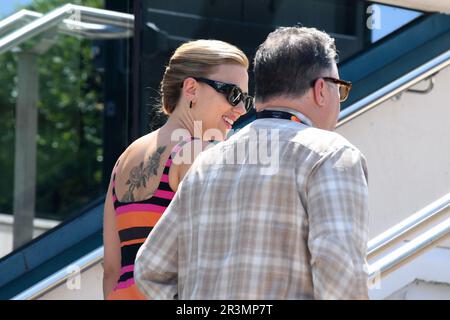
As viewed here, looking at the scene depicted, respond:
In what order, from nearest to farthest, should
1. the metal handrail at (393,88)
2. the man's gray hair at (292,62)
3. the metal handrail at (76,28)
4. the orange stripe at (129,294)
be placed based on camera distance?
1. the man's gray hair at (292,62)
2. the orange stripe at (129,294)
3. the metal handrail at (393,88)
4. the metal handrail at (76,28)

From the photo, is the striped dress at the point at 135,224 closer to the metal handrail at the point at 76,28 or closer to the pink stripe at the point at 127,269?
the pink stripe at the point at 127,269

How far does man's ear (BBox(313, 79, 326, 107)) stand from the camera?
8.11ft

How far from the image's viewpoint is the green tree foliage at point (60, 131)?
18.2 feet

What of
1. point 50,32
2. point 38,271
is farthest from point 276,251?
point 50,32

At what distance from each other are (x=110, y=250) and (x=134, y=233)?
0.15m

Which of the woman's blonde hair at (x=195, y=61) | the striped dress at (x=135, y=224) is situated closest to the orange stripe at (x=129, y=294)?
the striped dress at (x=135, y=224)

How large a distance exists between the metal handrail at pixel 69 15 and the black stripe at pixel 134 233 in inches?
79.2

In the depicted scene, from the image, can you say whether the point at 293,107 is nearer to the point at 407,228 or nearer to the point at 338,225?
the point at 338,225

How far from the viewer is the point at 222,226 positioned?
240 centimetres

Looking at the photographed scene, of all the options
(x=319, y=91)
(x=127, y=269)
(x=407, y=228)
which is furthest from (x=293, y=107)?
(x=407, y=228)

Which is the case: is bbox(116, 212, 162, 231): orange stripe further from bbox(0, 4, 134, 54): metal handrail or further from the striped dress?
bbox(0, 4, 134, 54): metal handrail

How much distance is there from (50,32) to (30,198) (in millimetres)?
964

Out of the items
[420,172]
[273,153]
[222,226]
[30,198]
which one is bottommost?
[30,198]

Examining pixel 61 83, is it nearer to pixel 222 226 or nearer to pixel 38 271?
pixel 38 271
